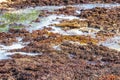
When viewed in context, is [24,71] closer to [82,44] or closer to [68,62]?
[68,62]

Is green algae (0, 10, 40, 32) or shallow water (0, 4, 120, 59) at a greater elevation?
green algae (0, 10, 40, 32)

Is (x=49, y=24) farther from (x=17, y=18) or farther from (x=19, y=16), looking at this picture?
(x=19, y=16)

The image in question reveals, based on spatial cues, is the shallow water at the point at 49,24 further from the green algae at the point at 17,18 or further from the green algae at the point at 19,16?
the green algae at the point at 19,16

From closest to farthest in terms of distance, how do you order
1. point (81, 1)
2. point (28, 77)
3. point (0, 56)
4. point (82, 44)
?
point (28, 77)
point (0, 56)
point (82, 44)
point (81, 1)

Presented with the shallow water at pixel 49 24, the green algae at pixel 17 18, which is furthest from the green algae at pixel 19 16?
the shallow water at pixel 49 24

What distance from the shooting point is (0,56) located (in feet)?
64.6

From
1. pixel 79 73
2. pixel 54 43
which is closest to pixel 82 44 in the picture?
pixel 54 43

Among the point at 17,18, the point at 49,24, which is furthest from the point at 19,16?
the point at 49,24

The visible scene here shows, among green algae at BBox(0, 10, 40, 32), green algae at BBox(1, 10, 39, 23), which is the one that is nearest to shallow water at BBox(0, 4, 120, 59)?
green algae at BBox(0, 10, 40, 32)

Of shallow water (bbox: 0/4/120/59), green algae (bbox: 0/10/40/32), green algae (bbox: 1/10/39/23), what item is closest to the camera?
shallow water (bbox: 0/4/120/59)

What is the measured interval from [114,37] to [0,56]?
698cm

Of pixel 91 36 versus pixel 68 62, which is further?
pixel 91 36

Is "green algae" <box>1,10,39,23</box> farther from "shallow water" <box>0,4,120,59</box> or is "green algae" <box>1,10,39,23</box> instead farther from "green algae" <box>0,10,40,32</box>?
"shallow water" <box>0,4,120,59</box>

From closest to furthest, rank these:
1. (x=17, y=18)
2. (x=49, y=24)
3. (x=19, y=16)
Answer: (x=49, y=24) → (x=17, y=18) → (x=19, y=16)
